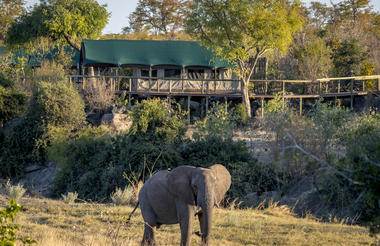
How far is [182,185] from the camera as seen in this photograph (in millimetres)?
7359

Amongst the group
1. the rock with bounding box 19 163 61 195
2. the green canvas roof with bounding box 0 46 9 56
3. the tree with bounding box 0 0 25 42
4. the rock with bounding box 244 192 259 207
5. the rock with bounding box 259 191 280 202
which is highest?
the tree with bounding box 0 0 25 42

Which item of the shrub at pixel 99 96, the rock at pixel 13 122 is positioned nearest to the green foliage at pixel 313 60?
the shrub at pixel 99 96

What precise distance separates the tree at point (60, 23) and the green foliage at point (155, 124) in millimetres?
21284

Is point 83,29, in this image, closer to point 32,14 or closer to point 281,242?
point 32,14

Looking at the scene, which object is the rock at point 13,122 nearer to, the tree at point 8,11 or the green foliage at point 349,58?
the green foliage at point 349,58

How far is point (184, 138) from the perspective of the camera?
66.7 feet

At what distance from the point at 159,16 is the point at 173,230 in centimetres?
5178

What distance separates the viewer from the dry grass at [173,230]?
342 inches

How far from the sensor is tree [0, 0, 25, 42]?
61.8 m

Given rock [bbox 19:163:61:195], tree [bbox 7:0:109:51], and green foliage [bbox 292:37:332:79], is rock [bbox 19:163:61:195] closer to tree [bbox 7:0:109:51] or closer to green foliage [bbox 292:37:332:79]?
tree [bbox 7:0:109:51]

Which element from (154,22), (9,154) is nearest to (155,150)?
(9,154)

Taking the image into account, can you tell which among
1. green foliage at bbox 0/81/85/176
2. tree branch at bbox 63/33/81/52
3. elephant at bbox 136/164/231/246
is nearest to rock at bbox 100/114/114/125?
green foliage at bbox 0/81/85/176

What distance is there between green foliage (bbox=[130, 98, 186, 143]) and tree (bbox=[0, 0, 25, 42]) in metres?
48.8

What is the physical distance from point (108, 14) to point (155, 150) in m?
26.8
